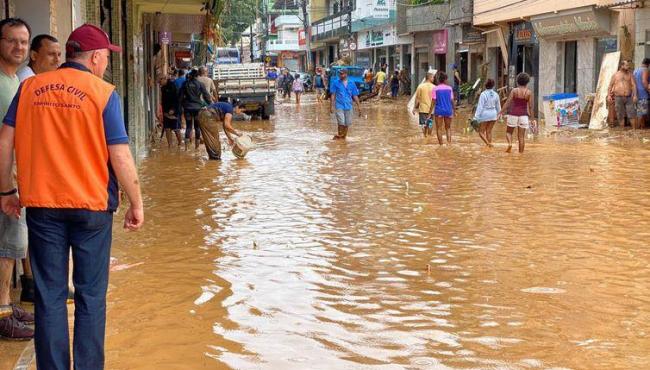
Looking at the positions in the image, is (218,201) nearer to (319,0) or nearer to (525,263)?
(525,263)

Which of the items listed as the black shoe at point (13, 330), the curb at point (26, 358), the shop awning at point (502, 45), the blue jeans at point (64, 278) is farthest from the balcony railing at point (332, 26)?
the blue jeans at point (64, 278)

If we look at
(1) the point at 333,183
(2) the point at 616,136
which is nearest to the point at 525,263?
(1) the point at 333,183

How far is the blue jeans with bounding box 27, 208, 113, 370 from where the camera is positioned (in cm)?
399

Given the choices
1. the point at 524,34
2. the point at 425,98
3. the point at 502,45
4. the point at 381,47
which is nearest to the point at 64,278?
the point at 425,98

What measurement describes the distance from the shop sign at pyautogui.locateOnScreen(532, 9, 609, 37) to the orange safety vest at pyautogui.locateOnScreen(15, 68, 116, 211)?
22.3m

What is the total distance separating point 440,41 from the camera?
4356cm

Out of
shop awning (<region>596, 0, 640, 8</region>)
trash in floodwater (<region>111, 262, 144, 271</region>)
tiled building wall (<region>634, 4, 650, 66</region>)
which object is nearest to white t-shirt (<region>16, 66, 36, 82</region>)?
trash in floodwater (<region>111, 262, 144, 271</region>)

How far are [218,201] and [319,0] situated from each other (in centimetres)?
7034

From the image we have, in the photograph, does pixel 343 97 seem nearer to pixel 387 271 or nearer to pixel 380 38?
pixel 387 271

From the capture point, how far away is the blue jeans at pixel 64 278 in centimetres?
399

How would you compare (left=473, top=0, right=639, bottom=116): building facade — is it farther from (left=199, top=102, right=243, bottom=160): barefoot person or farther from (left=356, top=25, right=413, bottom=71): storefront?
(left=356, top=25, right=413, bottom=71): storefront

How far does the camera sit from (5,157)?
4.20 meters

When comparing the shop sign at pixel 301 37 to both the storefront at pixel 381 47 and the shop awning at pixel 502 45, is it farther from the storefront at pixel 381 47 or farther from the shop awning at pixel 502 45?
the shop awning at pixel 502 45

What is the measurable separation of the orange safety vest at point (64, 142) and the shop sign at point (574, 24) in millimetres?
22269
